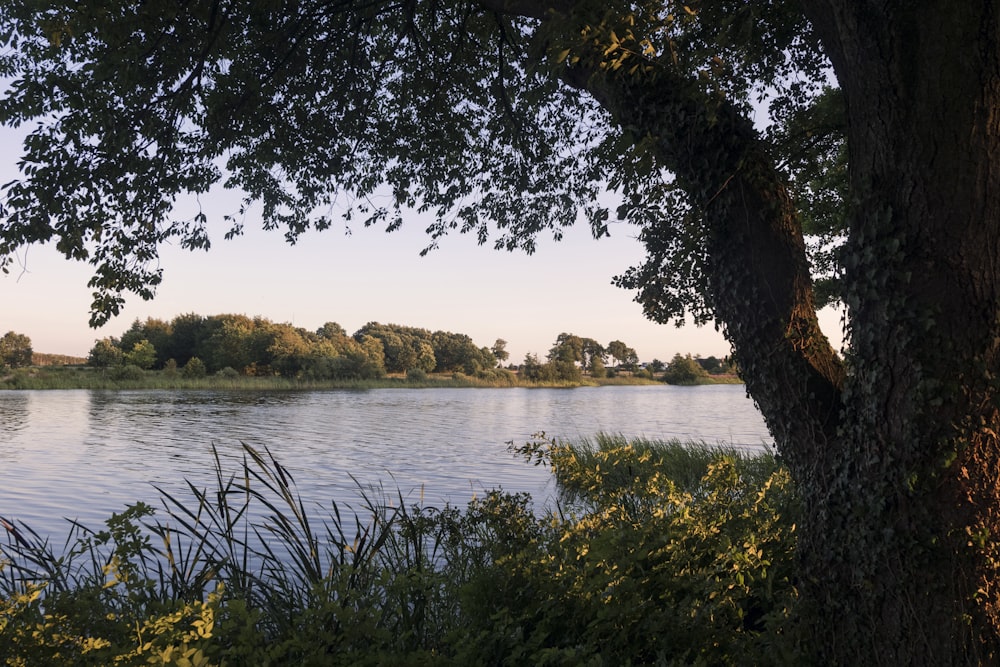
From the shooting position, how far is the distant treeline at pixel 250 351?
5688 cm

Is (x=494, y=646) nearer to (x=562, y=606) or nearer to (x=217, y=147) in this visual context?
(x=562, y=606)

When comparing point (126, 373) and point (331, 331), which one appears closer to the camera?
point (126, 373)

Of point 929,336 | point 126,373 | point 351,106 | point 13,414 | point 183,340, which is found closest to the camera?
point 929,336

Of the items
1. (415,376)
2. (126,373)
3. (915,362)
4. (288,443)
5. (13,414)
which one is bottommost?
(13,414)

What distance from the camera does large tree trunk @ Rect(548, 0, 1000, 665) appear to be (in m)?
2.96

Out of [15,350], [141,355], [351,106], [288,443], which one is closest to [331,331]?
[141,355]

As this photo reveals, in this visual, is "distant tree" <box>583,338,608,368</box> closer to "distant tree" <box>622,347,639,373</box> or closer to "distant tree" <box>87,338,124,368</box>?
"distant tree" <box>622,347,639,373</box>

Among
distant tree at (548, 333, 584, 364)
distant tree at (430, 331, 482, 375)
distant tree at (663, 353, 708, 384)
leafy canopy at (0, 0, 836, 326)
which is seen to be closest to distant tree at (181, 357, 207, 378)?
distant tree at (430, 331, 482, 375)

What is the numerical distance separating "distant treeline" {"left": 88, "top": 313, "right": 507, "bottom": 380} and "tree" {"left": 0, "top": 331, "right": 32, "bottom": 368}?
5.82 metres

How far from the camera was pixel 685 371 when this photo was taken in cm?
7369

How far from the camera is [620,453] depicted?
5.46 meters

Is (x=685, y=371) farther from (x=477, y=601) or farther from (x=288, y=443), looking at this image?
(x=477, y=601)

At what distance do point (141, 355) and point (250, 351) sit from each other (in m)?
7.92

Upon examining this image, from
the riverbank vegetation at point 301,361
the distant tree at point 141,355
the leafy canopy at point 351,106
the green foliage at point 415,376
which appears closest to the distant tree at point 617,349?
the riverbank vegetation at point 301,361
